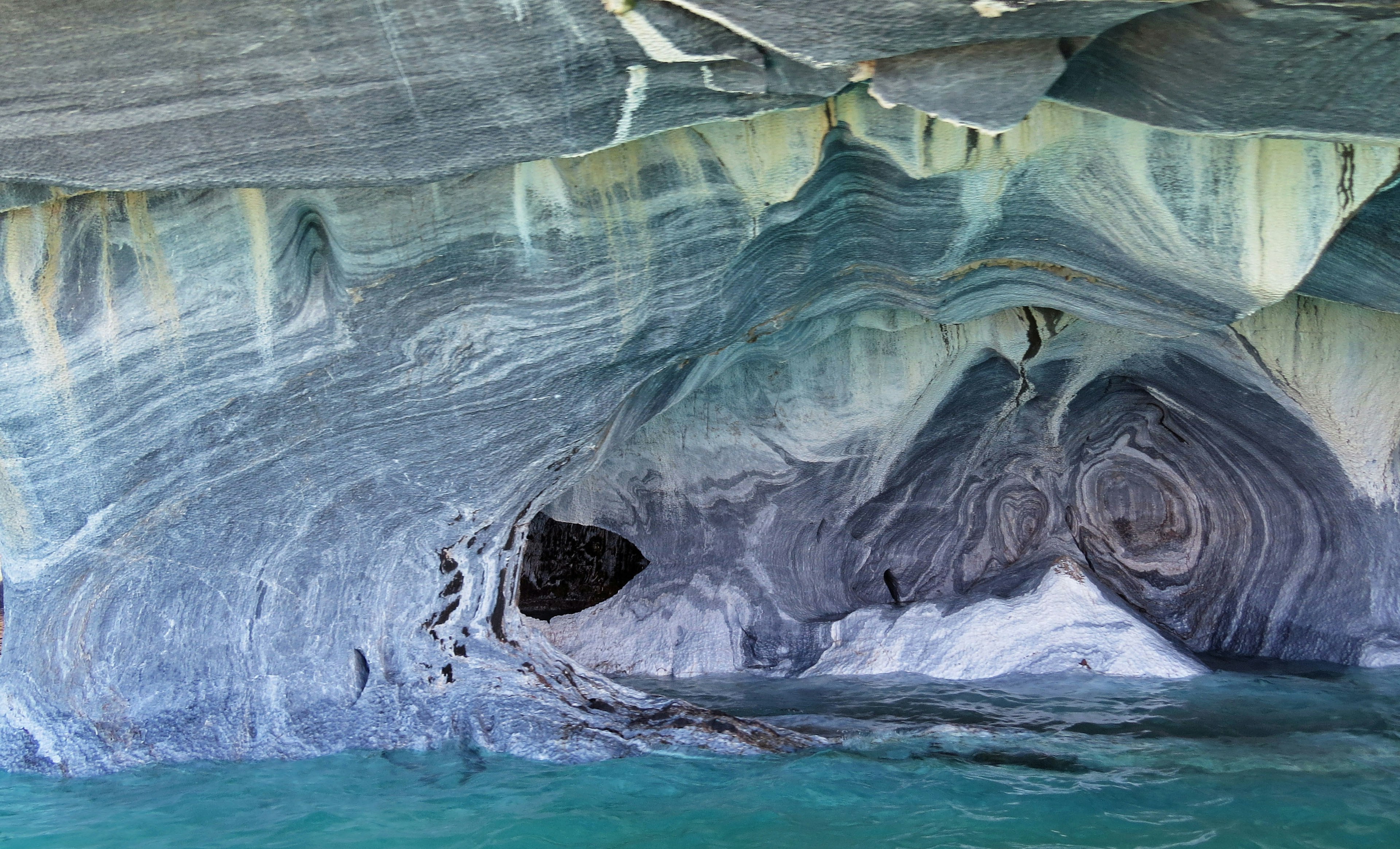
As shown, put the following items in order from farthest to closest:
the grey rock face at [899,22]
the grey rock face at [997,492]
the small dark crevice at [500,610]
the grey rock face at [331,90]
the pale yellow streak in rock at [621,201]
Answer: the grey rock face at [997,492], the small dark crevice at [500,610], the pale yellow streak in rock at [621,201], the grey rock face at [331,90], the grey rock face at [899,22]

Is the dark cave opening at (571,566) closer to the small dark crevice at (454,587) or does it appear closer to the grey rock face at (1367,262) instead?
the small dark crevice at (454,587)

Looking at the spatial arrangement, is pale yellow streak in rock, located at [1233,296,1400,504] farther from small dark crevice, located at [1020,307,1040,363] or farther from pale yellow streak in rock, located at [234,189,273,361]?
pale yellow streak in rock, located at [234,189,273,361]

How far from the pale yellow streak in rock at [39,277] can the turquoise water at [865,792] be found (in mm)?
1532

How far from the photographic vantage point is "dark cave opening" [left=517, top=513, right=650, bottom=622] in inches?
272

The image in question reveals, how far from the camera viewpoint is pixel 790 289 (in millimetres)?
4078

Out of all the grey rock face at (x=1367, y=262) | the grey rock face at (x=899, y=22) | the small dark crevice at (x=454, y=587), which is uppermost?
the grey rock face at (x=899, y=22)

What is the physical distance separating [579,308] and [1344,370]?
383 cm

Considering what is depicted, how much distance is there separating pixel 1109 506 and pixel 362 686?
14.7 ft

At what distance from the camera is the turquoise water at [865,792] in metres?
3.02

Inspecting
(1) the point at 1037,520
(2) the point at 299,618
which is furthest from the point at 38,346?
(1) the point at 1037,520

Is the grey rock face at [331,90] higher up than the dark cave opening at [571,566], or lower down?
higher up

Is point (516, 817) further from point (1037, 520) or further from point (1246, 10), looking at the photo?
point (1037, 520)

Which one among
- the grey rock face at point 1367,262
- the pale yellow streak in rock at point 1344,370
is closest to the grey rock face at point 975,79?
the grey rock face at point 1367,262

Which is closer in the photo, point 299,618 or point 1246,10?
point 1246,10
